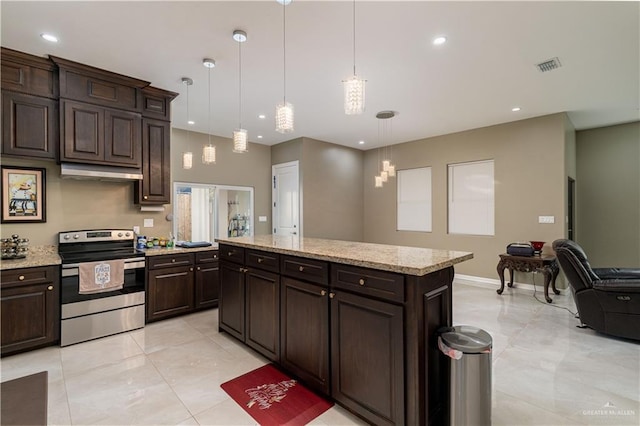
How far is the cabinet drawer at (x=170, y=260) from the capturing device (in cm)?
368

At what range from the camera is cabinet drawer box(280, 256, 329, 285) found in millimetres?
2137

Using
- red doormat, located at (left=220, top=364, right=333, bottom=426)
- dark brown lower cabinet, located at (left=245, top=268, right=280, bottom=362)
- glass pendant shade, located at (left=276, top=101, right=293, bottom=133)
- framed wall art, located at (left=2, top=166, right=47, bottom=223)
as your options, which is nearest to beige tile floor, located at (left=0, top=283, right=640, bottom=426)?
red doormat, located at (left=220, top=364, right=333, bottom=426)

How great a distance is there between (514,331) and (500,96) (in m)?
3.07

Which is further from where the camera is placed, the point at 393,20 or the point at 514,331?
the point at 514,331

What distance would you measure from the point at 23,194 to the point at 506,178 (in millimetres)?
6972

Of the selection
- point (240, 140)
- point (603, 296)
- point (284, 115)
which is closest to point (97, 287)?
point (240, 140)

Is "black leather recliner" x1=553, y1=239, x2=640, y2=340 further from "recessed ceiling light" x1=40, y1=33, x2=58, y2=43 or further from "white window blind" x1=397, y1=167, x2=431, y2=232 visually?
"recessed ceiling light" x1=40, y1=33, x2=58, y2=43

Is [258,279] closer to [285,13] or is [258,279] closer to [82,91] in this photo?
[285,13]

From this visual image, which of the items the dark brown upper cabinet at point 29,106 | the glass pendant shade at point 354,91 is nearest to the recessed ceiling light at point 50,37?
the dark brown upper cabinet at point 29,106

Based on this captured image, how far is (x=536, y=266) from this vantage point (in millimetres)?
4488

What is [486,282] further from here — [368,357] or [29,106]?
[29,106]

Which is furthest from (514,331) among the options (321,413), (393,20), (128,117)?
(128,117)

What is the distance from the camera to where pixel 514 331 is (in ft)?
11.2

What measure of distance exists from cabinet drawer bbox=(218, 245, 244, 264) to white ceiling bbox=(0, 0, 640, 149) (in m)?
1.99
